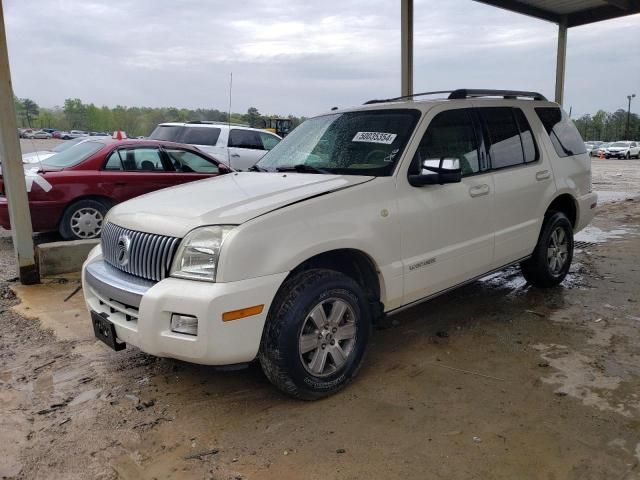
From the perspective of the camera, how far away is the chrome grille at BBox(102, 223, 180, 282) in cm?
299

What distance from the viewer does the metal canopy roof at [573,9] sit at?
9.69 meters

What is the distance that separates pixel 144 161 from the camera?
8.06m

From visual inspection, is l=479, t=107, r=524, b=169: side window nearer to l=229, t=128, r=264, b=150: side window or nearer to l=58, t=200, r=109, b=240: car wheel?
l=58, t=200, r=109, b=240: car wheel

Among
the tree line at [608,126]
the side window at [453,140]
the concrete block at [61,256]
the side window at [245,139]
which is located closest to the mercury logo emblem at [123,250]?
the side window at [453,140]

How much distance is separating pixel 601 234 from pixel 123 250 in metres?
7.74

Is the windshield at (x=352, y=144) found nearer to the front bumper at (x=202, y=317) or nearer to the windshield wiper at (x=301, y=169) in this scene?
the windshield wiper at (x=301, y=169)

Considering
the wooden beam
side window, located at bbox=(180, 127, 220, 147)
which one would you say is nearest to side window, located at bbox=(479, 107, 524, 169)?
the wooden beam

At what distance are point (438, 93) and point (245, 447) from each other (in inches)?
132

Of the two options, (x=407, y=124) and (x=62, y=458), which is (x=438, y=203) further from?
(x=62, y=458)

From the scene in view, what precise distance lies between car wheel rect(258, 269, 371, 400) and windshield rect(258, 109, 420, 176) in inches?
35.9

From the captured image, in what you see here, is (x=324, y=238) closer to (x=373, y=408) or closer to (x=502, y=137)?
(x=373, y=408)

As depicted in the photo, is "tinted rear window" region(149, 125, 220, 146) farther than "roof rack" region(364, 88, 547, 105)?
Yes

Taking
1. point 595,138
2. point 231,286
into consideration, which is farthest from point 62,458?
point 595,138

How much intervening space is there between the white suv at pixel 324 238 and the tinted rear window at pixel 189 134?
7.15 meters
